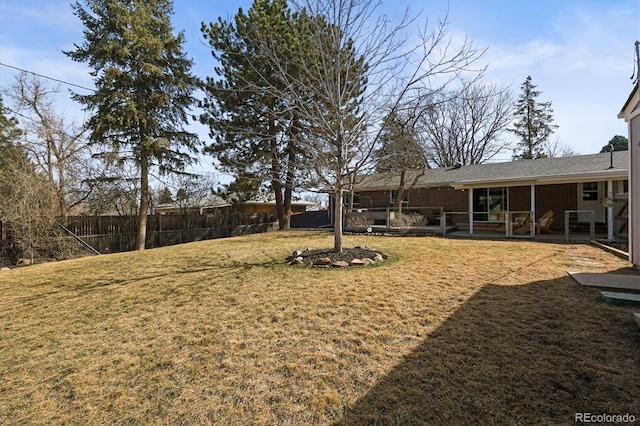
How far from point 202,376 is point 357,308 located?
2.16 meters

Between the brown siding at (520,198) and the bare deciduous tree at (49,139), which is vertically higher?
the bare deciduous tree at (49,139)

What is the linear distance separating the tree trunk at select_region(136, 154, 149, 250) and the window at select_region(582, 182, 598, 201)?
18860 mm

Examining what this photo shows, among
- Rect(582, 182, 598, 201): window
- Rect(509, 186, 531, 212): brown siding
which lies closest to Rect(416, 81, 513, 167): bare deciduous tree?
Rect(509, 186, 531, 212): brown siding

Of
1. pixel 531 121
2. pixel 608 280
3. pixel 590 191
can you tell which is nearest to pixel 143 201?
pixel 608 280

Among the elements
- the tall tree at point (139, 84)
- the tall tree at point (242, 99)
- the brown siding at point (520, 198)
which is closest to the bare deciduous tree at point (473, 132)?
the brown siding at point (520, 198)

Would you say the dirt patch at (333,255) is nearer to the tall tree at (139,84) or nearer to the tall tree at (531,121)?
the tall tree at (139,84)

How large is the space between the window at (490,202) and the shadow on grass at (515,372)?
1237 centimetres

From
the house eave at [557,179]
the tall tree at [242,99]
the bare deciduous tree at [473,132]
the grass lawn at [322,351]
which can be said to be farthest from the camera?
the bare deciduous tree at [473,132]

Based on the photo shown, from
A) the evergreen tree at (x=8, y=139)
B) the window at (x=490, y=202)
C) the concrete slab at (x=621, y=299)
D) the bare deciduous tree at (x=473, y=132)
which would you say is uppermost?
the bare deciduous tree at (x=473, y=132)

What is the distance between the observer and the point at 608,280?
5031mm

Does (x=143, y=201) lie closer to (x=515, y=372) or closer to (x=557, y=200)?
(x=515, y=372)

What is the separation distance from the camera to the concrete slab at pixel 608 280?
4.69m

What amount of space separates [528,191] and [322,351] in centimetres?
1523

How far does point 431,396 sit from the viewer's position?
97.3 inches
